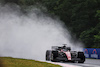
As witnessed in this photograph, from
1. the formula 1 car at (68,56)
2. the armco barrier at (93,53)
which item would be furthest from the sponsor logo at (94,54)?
the formula 1 car at (68,56)

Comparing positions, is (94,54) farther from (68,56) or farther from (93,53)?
(68,56)

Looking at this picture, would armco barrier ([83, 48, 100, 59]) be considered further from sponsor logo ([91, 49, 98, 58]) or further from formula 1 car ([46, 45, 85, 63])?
formula 1 car ([46, 45, 85, 63])

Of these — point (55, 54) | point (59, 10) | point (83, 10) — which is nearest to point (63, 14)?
point (59, 10)

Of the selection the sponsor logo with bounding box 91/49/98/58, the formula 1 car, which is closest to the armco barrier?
the sponsor logo with bounding box 91/49/98/58

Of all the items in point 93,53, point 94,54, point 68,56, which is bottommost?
point 68,56

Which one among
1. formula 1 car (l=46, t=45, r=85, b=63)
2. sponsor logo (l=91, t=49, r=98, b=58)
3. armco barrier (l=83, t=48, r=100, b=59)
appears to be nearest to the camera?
formula 1 car (l=46, t=45, r=85, b=63)

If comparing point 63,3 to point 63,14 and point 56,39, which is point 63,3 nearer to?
point 63,14

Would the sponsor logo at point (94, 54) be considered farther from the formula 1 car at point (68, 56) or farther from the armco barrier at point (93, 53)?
the formula 1 car at point (68, 56)

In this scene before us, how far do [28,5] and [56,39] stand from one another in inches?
1060

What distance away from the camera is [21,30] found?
31.8 metres

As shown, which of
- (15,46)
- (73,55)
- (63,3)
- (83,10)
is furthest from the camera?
(63,3)

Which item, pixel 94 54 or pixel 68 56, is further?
pixel 94 54

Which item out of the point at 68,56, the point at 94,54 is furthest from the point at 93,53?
the point at 68,56

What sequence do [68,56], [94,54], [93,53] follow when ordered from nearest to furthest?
[68,56] → [94,54] → [93,53]
